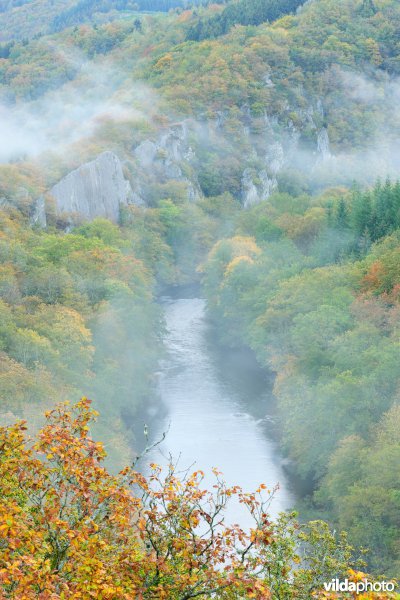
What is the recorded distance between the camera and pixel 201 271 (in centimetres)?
9938

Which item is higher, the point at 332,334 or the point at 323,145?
the point at 332,334

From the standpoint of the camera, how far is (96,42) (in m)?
187

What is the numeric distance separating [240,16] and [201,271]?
8758 cm

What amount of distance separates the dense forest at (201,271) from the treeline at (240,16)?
500 millimetres

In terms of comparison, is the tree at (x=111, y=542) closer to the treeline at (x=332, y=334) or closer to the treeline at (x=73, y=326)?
the treeline at (x=332, y=334)

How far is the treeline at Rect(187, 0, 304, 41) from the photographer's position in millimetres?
163625

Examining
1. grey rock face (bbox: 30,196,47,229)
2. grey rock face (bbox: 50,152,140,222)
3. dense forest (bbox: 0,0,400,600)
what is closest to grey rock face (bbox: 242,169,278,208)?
dense forest (bbox: 0,0,400,600)

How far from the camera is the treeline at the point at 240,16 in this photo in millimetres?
163625

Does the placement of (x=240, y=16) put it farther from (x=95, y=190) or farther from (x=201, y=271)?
(x=201, y=271)

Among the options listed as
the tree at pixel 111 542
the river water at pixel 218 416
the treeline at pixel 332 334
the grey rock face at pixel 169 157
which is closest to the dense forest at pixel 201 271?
the tree at pixel 111 542

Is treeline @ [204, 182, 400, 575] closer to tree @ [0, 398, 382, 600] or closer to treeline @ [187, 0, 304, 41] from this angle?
tree @ [0, 398, 382, 600]

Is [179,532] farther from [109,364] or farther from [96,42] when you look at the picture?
[96,42]

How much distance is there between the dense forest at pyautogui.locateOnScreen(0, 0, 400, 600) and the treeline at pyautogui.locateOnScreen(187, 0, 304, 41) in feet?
1.64

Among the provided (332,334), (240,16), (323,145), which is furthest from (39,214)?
(240,16)
